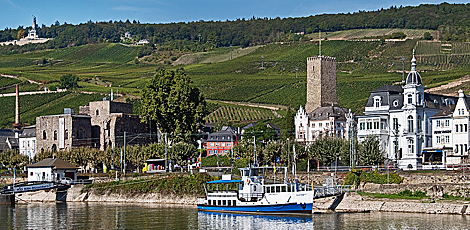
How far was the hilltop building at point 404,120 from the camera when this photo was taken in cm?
5991

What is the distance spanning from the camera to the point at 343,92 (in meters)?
120

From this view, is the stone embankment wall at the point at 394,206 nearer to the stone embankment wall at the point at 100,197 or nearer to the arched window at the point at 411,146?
the stone embankment wall at the point at 100,197

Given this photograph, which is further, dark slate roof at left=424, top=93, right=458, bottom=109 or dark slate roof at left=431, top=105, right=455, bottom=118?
dark slate roof at left=424, top=93, right=458, bottom=109

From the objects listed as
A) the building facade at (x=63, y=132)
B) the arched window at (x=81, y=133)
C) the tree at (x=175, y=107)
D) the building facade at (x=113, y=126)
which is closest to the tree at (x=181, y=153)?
the tree at (x=175, y=107)

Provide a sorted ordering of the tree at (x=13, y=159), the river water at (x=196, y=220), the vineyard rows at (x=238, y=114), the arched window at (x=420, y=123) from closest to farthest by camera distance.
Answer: the river water at (x=196, y=220) < the arched window at (x=420, y=123) < the tree at (x=13, y=159) < the vineyard rows at (x=238, y=114)

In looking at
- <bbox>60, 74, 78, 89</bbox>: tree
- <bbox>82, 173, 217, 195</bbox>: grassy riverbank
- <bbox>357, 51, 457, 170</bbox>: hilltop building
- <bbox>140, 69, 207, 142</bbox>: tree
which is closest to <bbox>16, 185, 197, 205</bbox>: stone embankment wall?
<bbox>82, 173, 217, 195</bbox>: grassy riverbank

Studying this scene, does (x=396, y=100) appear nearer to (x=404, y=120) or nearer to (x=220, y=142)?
(x=404, y=120)

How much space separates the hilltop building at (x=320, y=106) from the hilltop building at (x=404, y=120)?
21.4 m

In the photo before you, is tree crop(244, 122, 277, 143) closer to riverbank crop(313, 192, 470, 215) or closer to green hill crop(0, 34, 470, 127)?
green hill crop(0, 34, 470, 127)

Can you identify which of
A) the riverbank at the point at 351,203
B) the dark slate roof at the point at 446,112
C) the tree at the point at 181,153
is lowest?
the riverbank at the point at 351,203

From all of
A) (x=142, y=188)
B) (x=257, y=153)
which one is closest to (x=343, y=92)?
(x=257, y=153)

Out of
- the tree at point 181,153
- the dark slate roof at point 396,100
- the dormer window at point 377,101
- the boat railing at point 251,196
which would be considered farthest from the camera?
the tree at point 181,153

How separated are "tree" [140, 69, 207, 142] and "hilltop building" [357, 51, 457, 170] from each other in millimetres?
20119

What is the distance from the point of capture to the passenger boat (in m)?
43.9
